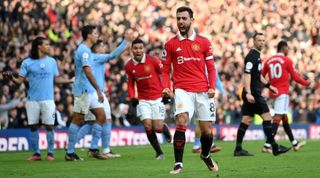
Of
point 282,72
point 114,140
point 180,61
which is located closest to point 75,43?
point 114,140

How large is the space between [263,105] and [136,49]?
2.92 metres

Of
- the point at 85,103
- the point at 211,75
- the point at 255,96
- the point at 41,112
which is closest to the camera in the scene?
the point at 211,75

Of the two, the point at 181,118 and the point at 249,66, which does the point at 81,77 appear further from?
the point at 181,118

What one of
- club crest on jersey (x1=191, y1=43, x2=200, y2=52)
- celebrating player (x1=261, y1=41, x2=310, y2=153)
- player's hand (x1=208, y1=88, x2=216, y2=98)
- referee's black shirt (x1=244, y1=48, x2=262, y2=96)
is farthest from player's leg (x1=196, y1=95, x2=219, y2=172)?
celebrating player (x1=261, y1=41, x2=310, y2=153)

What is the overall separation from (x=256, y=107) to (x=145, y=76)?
2.49m

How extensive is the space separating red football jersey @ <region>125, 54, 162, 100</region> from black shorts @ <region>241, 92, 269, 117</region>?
6.29ft

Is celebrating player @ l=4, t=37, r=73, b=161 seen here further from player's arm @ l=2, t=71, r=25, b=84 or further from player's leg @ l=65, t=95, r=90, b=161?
player's leg @ l=65, t=95, r=90, b=161

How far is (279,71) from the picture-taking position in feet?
63.1

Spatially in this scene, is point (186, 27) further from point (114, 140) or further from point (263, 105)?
point (114, 140)

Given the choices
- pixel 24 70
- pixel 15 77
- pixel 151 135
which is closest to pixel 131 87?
pixel 151 135

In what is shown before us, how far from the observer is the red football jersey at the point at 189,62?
12.3 m

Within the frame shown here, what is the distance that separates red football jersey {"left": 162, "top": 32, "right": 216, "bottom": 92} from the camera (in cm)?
1232

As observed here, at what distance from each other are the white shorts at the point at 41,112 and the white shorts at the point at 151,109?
1.82 metres

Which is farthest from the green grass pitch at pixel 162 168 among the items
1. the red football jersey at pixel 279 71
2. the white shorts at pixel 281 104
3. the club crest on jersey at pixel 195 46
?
the red football jersey at pixel 279 71
